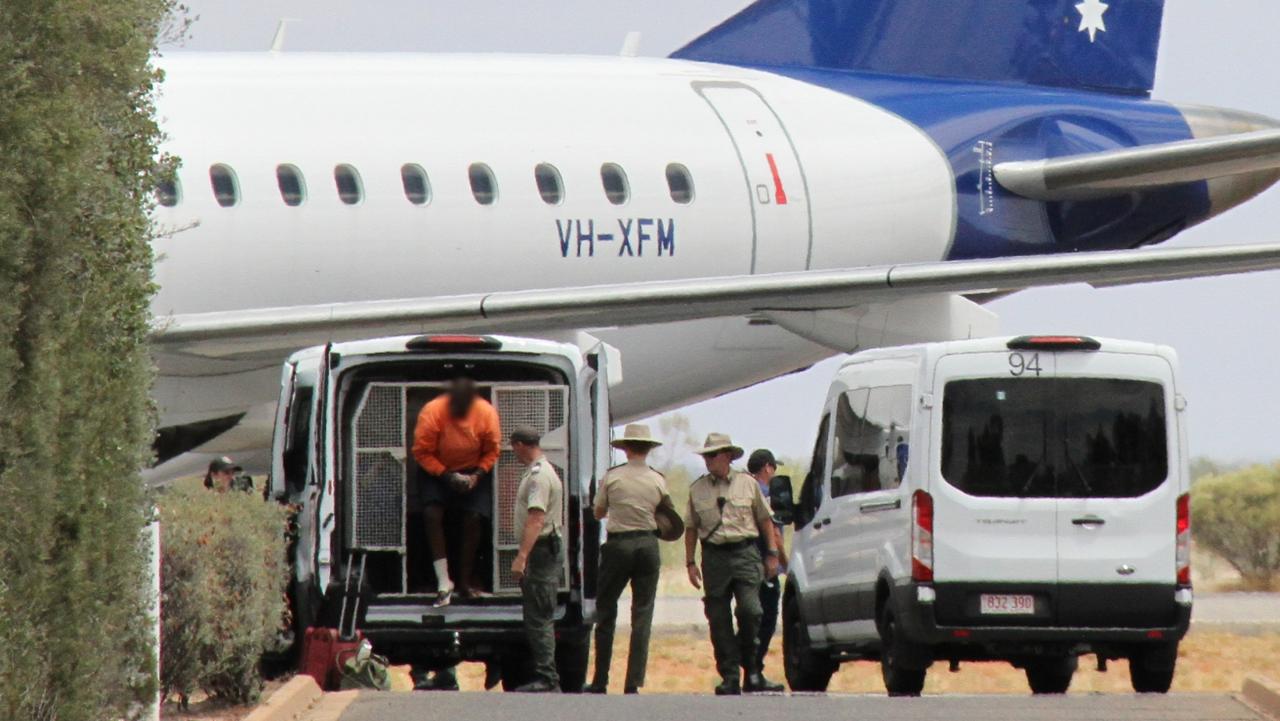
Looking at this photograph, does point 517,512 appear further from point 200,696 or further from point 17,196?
point 17,196

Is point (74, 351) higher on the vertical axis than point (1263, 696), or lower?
higher

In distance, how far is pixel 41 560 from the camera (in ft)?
25.7

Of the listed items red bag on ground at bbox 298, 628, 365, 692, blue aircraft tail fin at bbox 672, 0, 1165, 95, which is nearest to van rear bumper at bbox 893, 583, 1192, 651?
red bag on ground at bbox 298, 628, 365, 692

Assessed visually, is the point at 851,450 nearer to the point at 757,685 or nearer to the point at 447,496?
the point at 757,685

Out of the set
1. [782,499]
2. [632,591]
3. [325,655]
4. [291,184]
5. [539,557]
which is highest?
[291,184]

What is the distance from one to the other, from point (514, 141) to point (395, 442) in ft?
21.1

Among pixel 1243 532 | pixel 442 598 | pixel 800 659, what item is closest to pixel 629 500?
pixel 442 598

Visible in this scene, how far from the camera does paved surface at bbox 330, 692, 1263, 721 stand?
10602 mm

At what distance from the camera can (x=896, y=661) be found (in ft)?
44.9

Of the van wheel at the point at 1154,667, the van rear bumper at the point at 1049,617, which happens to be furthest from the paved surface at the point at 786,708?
the van wheel at the point at 1154,667

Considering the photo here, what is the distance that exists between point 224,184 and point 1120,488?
24.8ft

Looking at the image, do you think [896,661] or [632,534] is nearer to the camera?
[896,661]

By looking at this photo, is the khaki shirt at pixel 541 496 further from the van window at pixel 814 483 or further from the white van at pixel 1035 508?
the van window at pixel 814 483

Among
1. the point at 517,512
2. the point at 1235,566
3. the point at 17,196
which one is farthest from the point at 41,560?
the point at 1235,566
